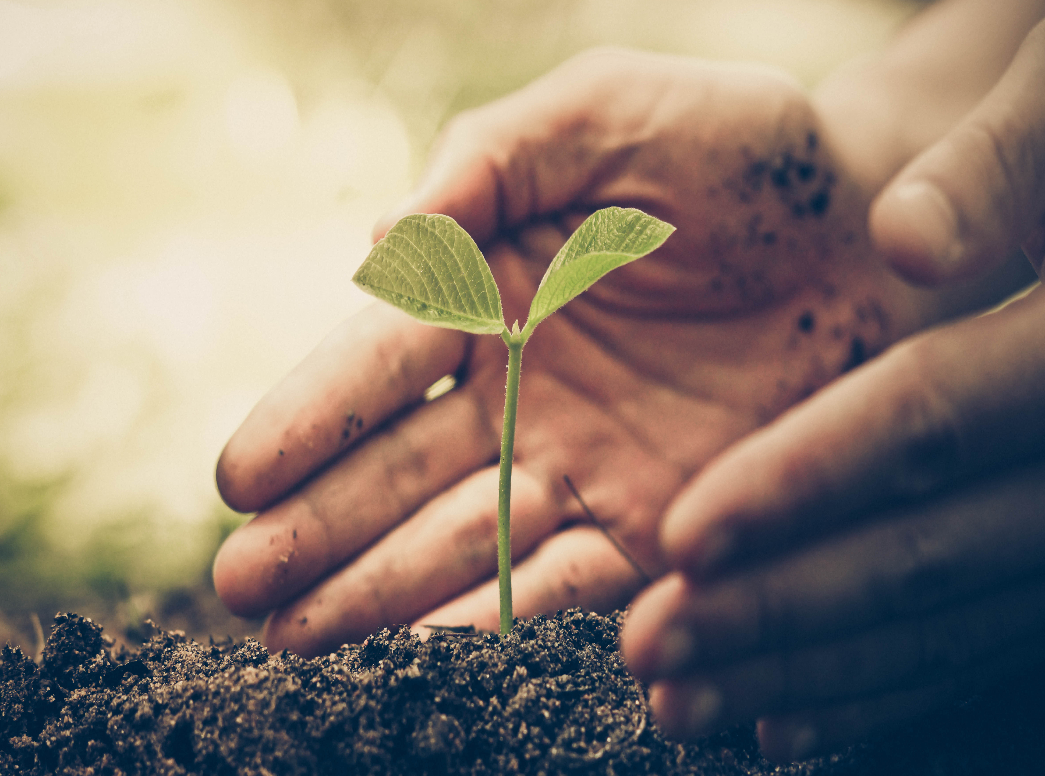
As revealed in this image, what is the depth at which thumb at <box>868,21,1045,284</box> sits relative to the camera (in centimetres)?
87

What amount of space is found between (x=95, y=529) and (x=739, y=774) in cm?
209

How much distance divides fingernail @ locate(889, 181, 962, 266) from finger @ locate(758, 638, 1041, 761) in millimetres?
659

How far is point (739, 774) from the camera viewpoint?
95cm

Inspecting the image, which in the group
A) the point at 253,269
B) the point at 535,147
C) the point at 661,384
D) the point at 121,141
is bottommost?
the point at 661,384

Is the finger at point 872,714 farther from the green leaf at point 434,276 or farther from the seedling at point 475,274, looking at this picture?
the green leaf at point 434,276

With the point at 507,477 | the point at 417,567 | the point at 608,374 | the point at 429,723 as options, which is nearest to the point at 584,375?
the point at 608,374

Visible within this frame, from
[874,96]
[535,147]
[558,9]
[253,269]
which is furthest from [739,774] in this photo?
[558,9]

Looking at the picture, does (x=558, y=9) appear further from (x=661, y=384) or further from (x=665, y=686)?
(x=665, y=686)

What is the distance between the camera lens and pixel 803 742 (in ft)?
3.07

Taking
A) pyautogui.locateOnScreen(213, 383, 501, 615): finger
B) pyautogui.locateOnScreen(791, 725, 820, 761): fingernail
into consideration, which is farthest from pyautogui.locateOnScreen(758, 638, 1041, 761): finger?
pyautogui.locateOnScreen(213, 383, 501, 615): finger

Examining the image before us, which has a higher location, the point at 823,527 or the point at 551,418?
the point at 551,418

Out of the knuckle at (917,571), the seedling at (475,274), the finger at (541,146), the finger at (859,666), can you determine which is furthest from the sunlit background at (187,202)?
the knuckle at (917,571)

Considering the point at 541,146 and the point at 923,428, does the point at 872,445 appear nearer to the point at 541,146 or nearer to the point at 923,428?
the point at 923,428

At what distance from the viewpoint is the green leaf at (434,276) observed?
944 millimetres
